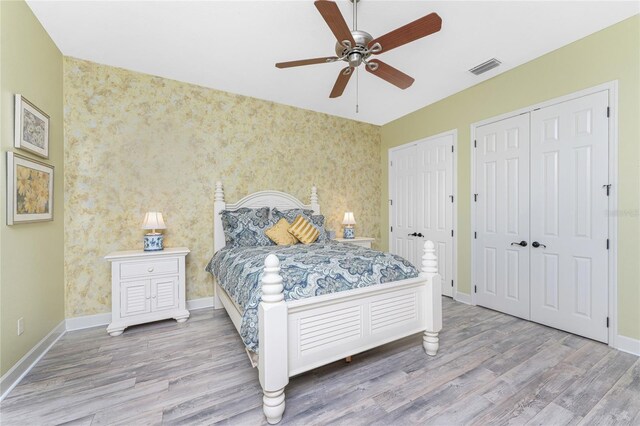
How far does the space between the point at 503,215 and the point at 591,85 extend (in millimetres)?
1429

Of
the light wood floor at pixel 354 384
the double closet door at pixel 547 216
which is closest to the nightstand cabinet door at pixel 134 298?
the light wood floor at pixel 354 384

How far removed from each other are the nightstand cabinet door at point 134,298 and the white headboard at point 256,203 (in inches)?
34.9

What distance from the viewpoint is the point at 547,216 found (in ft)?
9.24

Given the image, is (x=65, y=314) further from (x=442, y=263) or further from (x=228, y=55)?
(x=442, y=263)

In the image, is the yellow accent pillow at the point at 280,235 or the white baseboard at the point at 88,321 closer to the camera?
the white baseboard at the point at 88,321

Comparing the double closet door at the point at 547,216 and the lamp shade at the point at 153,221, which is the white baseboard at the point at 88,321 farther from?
the double closet door at the point at 547,216

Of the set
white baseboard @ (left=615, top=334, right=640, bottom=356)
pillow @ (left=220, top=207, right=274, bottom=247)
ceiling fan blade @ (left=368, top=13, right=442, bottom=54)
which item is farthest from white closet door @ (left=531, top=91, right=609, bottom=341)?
pillow @ (left=220, top=207, right=274, bottom=247)

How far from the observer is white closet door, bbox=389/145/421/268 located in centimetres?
438

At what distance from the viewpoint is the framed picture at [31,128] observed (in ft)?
6.53

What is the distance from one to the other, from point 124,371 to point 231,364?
78cm

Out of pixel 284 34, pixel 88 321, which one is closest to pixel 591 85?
pixel 284 34

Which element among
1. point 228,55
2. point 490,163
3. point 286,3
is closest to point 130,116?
point 228,55

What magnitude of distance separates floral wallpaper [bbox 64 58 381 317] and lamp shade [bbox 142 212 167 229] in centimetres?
26

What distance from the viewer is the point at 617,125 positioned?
2.37m
